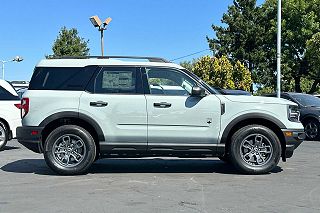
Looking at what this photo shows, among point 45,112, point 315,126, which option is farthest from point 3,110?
point 315,126

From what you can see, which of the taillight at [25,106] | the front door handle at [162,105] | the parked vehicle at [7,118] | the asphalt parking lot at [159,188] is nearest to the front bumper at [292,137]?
the asphalt parking lot at [159,188]

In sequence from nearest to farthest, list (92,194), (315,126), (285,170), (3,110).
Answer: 1. (92,194)
2. (285,170)
3. (3,110)
4. (315,126)

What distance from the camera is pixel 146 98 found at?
25.1ft

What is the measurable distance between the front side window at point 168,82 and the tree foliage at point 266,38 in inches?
1403

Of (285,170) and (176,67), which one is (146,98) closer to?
(176,67)

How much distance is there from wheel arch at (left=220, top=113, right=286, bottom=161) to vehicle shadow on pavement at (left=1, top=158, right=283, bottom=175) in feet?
2.25

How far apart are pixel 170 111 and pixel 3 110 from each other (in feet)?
18.3

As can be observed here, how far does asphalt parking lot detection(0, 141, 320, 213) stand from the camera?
224 inches

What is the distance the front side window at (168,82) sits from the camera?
7.79m

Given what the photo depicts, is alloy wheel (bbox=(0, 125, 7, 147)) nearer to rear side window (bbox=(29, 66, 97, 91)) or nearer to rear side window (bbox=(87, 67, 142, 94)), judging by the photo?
rear side window (bbox=(29, 66, 97, 91))

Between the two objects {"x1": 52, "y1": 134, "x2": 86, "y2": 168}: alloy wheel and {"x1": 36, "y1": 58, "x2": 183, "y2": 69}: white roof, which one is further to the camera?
{"x1": 36, "y1": 58, "x2": 183, "y2": 69}: white roof

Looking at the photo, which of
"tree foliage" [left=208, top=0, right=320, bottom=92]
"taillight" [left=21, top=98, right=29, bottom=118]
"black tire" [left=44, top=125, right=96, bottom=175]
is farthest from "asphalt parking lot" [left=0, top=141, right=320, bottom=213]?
"tree foliage" [left=208, top=0, right=320, bottom=92]

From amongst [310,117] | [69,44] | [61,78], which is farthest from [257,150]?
[69,44]

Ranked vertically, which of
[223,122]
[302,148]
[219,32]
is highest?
[219,32]
